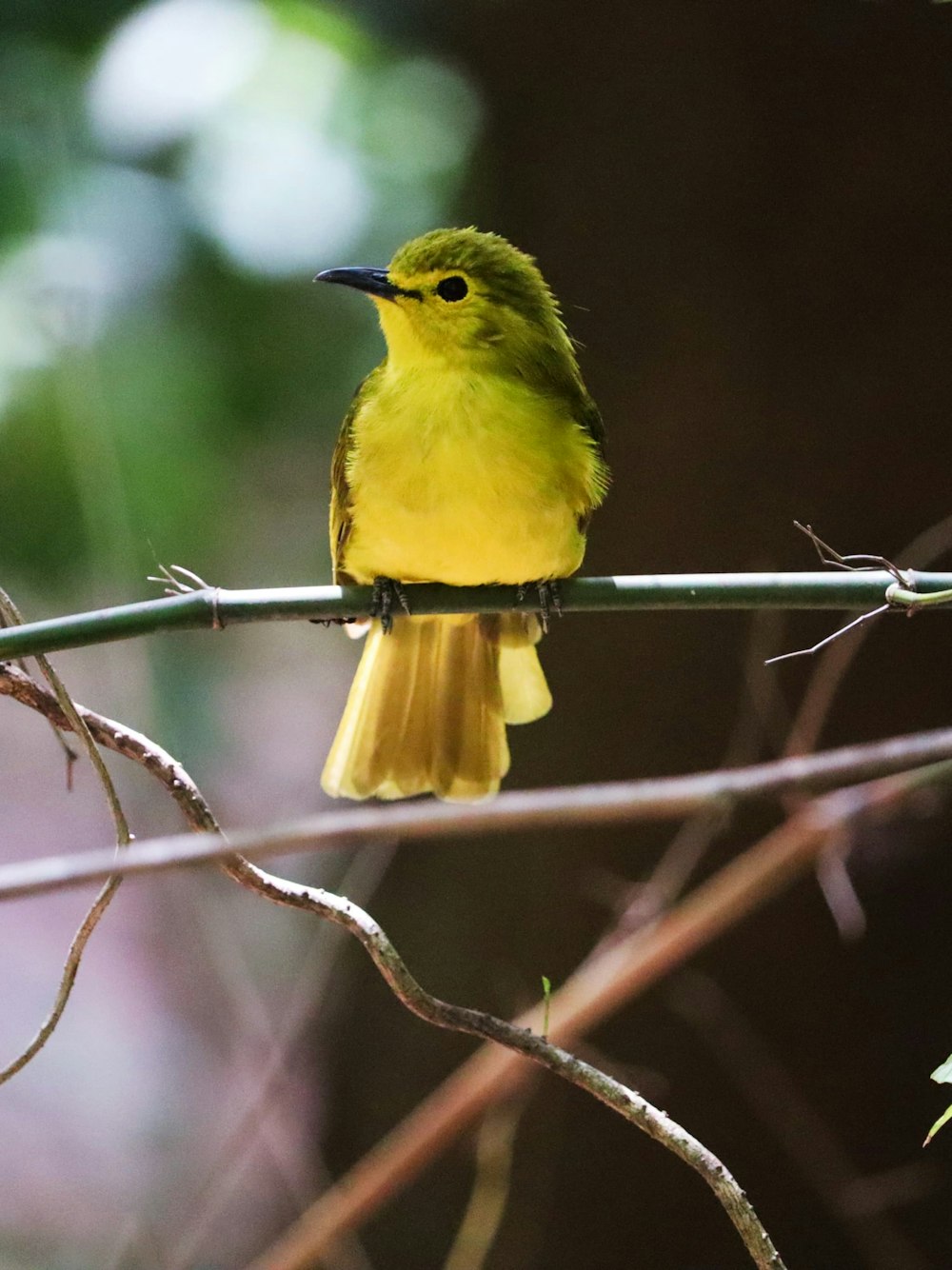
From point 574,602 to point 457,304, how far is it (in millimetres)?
857

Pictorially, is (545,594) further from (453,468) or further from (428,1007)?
(428,1007)

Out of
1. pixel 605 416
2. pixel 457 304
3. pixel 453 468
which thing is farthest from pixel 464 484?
pixel 605 416

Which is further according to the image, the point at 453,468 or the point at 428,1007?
the point at 453,468

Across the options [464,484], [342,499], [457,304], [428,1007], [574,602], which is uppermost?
[457,304]

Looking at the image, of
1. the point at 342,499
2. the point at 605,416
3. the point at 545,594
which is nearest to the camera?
the point at 545,594

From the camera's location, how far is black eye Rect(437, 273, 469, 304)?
6.60 ft

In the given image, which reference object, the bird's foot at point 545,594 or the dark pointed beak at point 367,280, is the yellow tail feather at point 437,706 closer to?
the bird's foot at point 545,594

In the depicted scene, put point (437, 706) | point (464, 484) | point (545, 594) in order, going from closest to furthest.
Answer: point (545, 594) < point (464, 484) < point (437, 706)

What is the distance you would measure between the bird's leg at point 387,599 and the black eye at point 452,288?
44cm

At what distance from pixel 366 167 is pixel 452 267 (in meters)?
1.27

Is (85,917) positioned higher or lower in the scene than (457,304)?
lower

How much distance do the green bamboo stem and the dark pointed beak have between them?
29.9 inches

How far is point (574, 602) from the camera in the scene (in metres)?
1.32

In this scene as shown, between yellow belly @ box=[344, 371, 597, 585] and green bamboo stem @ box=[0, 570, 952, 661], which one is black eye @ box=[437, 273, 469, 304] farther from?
green bamboo stem @ box=[0, 570, 952, 661]
